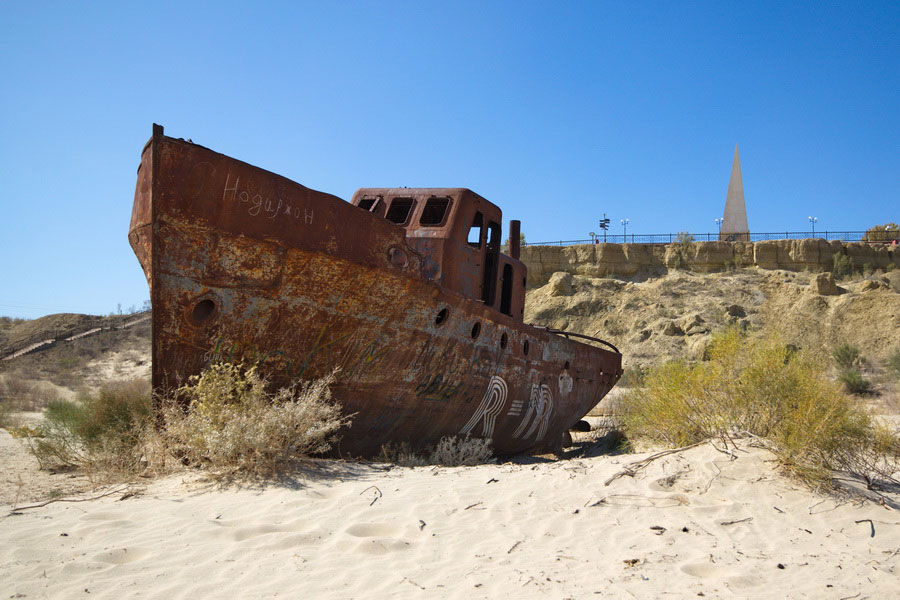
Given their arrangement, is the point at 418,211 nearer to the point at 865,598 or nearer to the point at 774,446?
the point at 774,446

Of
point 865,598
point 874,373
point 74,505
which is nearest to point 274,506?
point 74,505

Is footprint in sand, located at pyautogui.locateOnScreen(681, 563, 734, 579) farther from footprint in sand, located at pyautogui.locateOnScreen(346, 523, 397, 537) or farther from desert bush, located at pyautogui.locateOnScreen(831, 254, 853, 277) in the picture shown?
desert bush, located at pyautogui.locateOnScreen(831, 254, 853, 277)

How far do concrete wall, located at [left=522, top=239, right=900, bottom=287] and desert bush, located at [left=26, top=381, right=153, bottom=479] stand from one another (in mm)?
27925

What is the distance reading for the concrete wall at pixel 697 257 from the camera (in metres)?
30.5

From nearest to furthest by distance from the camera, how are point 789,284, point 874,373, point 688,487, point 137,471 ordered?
point 688,487 → point 137,471 → point 874,373 → point 789,284

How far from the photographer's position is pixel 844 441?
470 centimetres

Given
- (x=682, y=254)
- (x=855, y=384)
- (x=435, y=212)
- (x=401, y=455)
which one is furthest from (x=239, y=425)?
(x=682, y=254)

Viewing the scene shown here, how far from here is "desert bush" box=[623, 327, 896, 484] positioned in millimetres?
4422

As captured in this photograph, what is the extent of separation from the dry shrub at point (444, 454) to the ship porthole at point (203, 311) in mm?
2195

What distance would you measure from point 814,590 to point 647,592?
2.84 ft

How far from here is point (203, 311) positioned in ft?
15.4

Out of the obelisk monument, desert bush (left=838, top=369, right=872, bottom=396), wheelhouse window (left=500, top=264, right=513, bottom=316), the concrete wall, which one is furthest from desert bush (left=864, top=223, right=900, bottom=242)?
wheelhouse window (left=500, top=264, right=513, bottom=316)

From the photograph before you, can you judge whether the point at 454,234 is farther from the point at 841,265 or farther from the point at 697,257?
the point at 841,265

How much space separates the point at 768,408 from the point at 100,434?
6583mm
